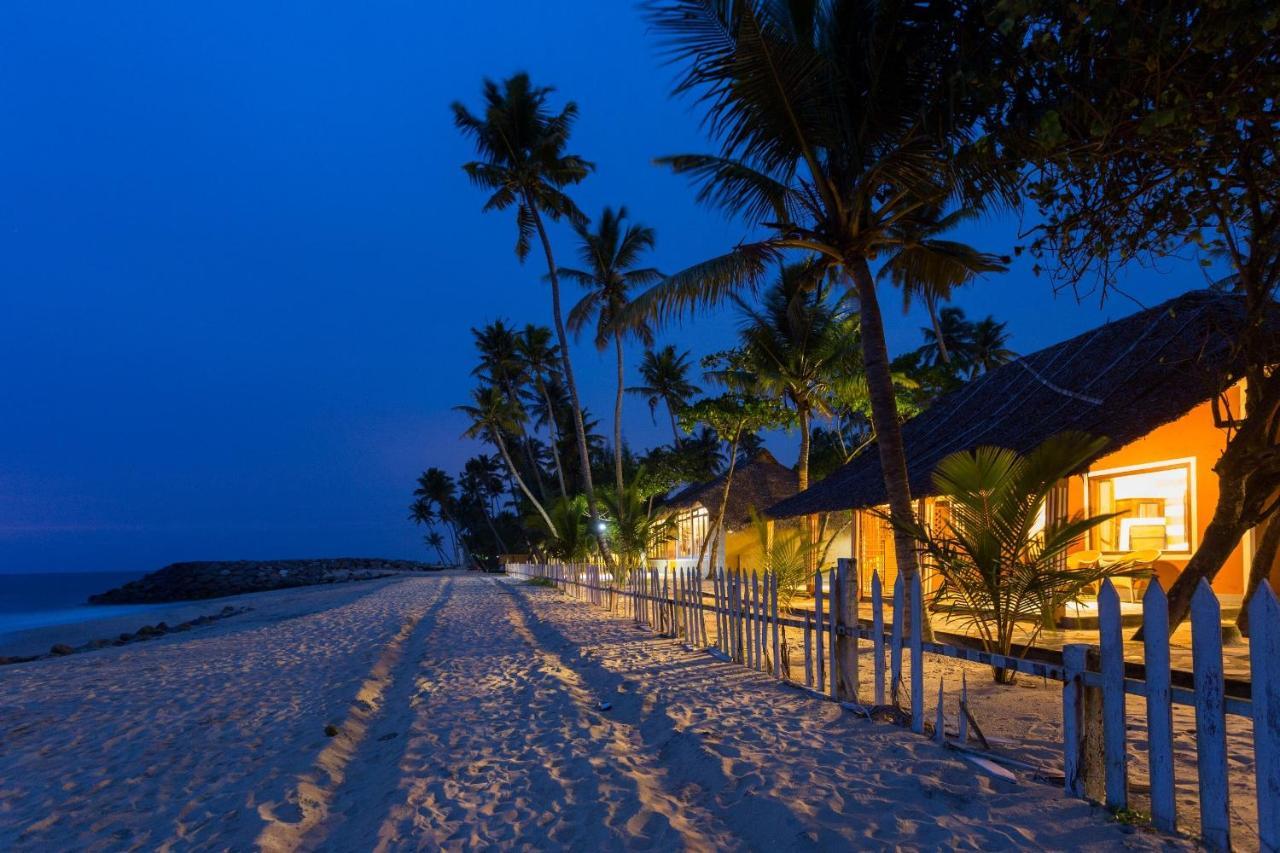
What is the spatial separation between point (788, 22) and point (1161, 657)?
19.1 ft

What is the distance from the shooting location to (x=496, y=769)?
12.7 feet

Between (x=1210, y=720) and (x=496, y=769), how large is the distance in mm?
3207

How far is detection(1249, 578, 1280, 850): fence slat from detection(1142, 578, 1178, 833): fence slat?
270mm

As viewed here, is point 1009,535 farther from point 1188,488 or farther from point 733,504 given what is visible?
point 733,504

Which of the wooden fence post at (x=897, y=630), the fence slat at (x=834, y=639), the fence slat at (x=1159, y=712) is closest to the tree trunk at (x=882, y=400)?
the fence slat at (x=834, y=639)

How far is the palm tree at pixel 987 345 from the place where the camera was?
32.0 meters

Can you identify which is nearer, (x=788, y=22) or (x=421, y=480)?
(x=788, y=22)

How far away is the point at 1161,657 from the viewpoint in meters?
2.50

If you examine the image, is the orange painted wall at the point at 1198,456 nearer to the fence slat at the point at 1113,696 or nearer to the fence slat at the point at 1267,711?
the fence slat at the point at 1113,696

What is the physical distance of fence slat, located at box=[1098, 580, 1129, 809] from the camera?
2672 mm

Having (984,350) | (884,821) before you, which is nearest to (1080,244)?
(884,821)

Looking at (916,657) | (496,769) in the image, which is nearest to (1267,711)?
(916,657)

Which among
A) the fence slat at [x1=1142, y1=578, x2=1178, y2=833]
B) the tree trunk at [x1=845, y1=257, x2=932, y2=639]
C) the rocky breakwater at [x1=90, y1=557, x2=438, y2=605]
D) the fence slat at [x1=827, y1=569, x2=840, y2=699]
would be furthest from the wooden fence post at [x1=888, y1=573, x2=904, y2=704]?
the rocky breakwater at [x1=90, y1=557, x2=438, y2=605]

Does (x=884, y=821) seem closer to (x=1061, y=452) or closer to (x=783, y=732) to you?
(x=783, y=732)
